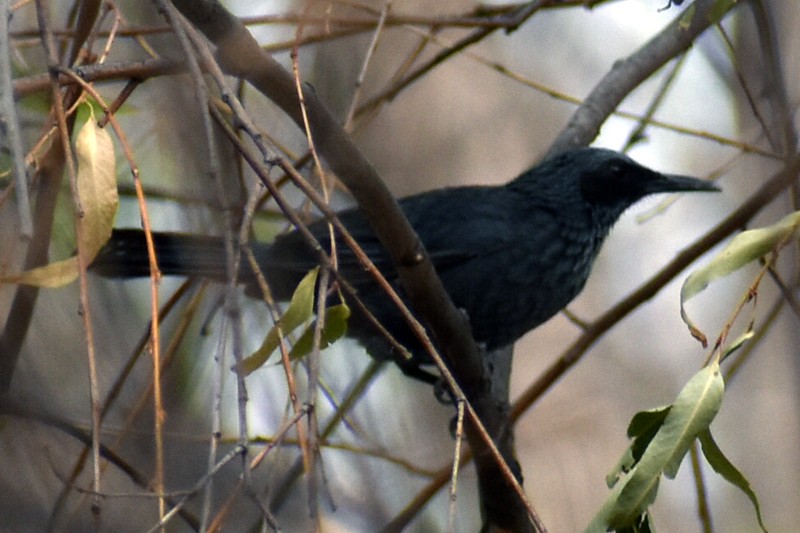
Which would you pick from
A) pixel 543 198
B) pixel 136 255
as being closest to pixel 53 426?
pixel 136 255

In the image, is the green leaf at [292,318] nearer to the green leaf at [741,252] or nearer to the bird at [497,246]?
the green leaf at [741,252]

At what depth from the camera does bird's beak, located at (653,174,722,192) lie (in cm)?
464

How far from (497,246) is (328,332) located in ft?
7.41

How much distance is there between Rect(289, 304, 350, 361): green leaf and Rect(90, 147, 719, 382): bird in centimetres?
156

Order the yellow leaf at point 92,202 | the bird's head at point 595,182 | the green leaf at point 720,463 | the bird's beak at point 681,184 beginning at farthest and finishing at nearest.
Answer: the bird's head at point 595,182, the bird's beak at point 681,184, the green leaf at point 720,463, the yellow leaf at point 92,202

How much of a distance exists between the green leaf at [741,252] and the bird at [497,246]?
181cm

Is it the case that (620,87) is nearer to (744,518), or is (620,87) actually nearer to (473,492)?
(473,492)

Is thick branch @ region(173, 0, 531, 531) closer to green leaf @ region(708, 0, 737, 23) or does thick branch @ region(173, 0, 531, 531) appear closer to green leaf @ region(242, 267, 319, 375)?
green leaf @ region(242, 267, 319, 375)

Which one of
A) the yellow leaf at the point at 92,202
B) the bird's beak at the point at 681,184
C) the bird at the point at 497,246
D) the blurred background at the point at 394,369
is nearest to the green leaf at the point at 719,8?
the blurred background at the point at 394,369

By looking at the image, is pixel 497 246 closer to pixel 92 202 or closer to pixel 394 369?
pixel 394 369

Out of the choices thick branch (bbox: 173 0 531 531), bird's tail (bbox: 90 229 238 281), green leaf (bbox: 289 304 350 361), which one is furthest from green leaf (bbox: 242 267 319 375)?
bird's tail (bbox: 90 229 238 281)

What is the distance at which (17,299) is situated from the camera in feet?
8.77

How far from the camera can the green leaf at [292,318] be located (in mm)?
2236

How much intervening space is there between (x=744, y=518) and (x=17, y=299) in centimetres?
570
